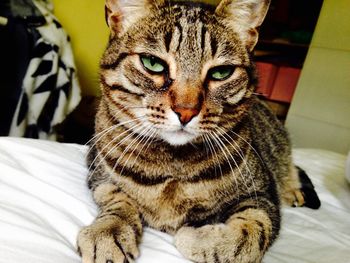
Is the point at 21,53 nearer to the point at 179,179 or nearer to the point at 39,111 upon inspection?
the point at 39,111

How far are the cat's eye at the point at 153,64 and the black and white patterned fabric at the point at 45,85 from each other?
99cm

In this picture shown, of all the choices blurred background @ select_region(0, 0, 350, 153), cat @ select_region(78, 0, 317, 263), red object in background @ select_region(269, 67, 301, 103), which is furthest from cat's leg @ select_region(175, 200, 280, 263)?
red object in background @ select_region(269, 67, 301, 103)

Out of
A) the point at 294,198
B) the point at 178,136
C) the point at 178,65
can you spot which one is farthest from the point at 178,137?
the point at 294,198

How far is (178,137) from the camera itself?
0.62 metres

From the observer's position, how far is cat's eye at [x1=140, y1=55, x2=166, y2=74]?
649 mm

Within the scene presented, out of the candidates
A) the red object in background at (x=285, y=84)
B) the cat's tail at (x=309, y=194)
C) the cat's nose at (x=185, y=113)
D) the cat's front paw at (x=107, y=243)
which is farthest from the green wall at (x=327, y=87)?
the cat's front paw at (x=107, y=243)

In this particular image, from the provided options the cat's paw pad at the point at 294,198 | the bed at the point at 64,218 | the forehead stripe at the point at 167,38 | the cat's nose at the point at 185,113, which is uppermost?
the forehead stripe at the point at 167,38

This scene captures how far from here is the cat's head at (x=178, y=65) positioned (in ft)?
2.00

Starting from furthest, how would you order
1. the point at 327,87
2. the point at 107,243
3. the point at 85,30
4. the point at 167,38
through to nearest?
the point at 85,30
the point at 327,87
the point at 167,38
the point at 107,243

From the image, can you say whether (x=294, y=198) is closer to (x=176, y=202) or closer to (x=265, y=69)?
(x=176, y=202)

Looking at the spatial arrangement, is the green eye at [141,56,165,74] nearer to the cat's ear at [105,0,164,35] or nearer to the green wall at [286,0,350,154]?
the cat's ear at [105,0,164,35]

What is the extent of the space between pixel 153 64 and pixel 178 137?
0.56ft

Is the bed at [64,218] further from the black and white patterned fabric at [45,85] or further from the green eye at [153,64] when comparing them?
the black and white patterned fabric at [45,85]

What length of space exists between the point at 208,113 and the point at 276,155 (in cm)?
58
